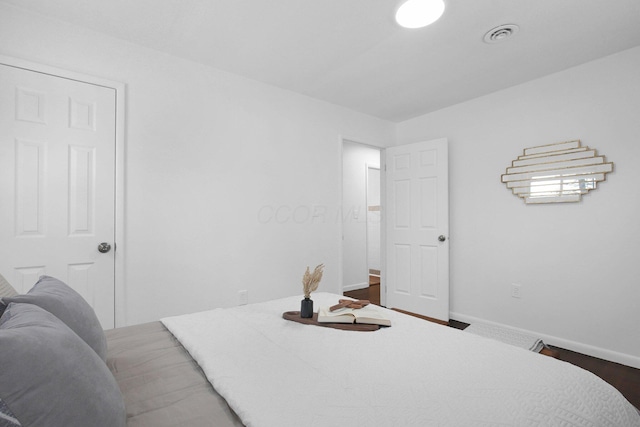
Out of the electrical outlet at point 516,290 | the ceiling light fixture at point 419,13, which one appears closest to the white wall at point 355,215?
the electrical outlet at point 516,290

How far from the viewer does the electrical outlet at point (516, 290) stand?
318 cm

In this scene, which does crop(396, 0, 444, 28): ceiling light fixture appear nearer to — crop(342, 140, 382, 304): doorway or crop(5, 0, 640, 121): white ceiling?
crop(5, 0, 640, 121): white ceiling

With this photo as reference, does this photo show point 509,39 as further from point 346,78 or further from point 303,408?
point 303,408

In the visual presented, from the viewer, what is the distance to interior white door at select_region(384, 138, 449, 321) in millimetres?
3682

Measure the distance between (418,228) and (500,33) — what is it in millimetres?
2181

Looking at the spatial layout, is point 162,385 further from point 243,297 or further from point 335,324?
point 243,297

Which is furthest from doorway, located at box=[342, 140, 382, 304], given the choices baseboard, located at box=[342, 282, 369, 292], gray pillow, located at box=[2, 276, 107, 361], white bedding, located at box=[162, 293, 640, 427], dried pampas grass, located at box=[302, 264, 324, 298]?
gray pillow, located at box=[2, 276, 107, 361]

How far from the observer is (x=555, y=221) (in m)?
2.95

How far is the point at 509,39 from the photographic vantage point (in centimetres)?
239

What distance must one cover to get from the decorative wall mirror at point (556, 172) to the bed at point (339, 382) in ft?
7.39

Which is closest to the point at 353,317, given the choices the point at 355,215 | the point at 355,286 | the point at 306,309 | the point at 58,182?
the point at 306,309

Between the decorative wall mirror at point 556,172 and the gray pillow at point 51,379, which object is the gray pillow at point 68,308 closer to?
the gray pillow at point 51,379

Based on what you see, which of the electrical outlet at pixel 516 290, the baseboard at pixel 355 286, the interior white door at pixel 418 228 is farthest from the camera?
the baseboard at pixel 355 286

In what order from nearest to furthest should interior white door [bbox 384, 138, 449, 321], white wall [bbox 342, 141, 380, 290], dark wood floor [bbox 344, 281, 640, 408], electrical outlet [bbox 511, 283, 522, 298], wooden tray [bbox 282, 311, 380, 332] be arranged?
wooden tray [bbox 282, 311, 380, 332] → dark wood floor [bbox 344, 281, 640, 408] → electrical outlet [bbox 511, 283, 522, 298] → interior white door [bbox 384, 138, 449, 321] → white wall [bbox 342, 141, 380, 290]
